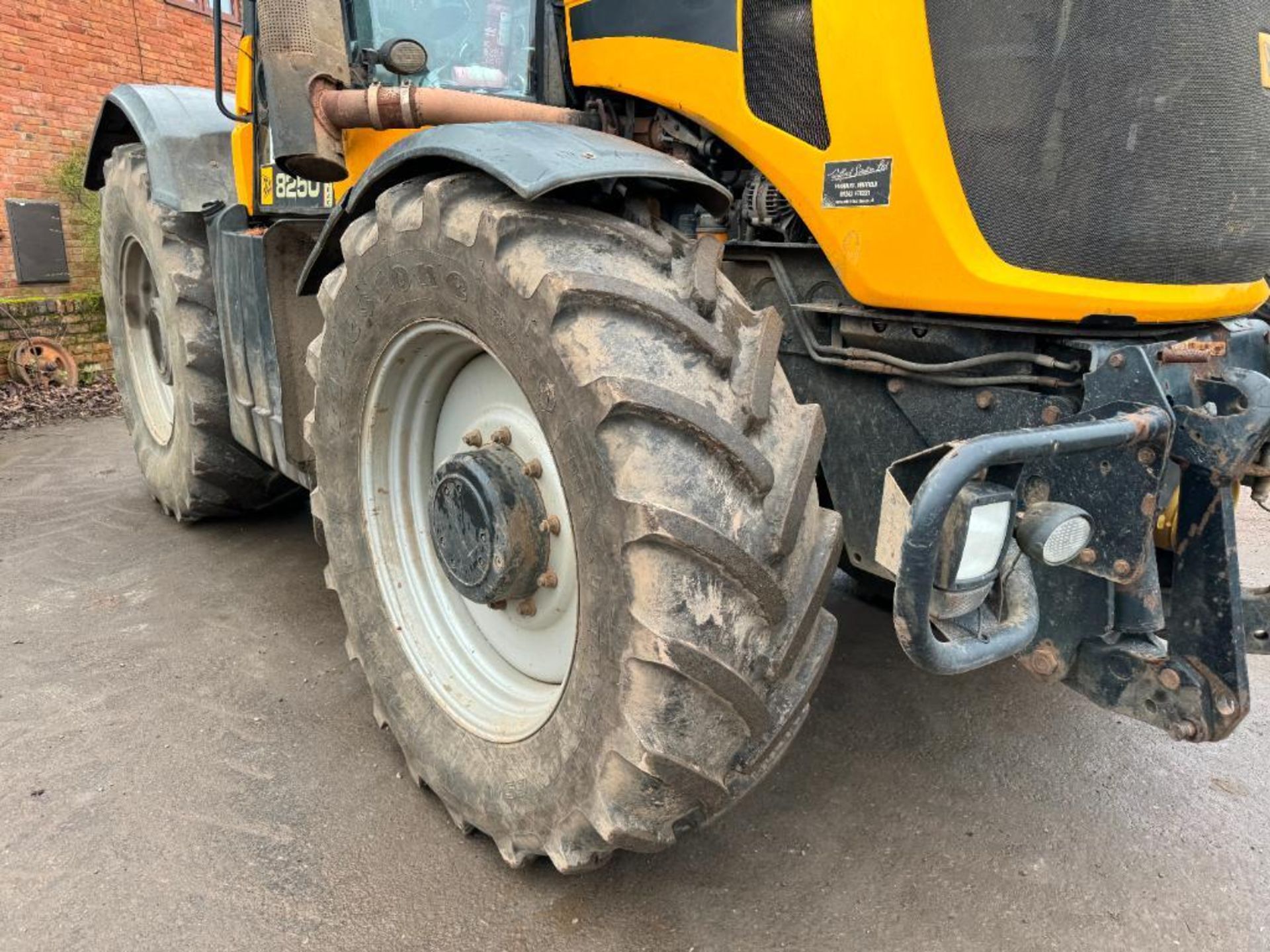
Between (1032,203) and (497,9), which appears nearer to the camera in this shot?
(1032,203)

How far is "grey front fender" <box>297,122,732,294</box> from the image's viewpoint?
1617mm

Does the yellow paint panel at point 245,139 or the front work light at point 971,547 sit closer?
the front work light at point 971,547

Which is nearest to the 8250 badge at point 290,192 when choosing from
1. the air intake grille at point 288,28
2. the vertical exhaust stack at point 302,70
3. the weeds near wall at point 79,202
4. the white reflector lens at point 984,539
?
A: the vertical exhaust stack at point 302,70

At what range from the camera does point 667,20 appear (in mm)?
1988

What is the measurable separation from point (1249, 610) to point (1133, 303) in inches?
25.1

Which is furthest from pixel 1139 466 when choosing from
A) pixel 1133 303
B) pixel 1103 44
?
pixel 1103 44

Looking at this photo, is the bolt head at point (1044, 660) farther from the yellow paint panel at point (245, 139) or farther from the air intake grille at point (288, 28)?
the yellow paint panel at point (245, 139)

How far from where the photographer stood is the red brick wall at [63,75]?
719 cm

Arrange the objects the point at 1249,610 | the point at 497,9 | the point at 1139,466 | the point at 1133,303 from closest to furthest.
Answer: the point at 1139,466 → the point at 1133,303 → the point at 1249,610 → the point at 497,9

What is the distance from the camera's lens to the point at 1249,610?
1.74 meters

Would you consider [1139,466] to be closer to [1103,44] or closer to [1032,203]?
[1032,203]

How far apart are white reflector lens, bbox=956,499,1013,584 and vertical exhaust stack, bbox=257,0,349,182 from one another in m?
1.86

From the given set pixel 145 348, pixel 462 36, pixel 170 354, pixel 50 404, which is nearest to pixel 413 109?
pixel 462 36

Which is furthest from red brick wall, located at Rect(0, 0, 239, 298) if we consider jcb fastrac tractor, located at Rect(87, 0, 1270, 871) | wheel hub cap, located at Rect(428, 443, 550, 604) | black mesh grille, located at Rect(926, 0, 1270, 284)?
black mesh grille, located at Rect(926, 0, 1270, 284)
